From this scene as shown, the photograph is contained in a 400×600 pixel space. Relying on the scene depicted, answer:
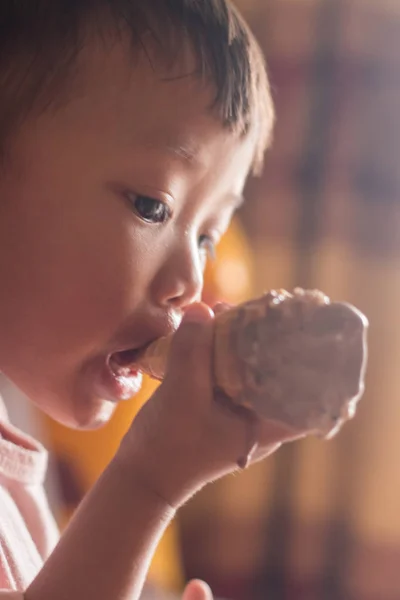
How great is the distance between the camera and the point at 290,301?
0.38 meters

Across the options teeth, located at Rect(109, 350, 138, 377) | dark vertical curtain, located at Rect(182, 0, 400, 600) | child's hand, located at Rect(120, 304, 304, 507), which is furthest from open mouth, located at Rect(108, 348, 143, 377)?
dark vertical curtain, located at Rect(182, 0, 400, 600)

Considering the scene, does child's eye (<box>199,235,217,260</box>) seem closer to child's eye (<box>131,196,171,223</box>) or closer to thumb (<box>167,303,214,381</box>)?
child's eye (<box>131,196,171,223</box>)

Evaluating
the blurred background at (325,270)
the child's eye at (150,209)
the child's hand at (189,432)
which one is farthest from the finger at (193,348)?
the blurred background at (325,270)

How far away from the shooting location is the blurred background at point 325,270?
3.34ft

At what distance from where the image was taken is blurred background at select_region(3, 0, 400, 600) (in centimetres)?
102

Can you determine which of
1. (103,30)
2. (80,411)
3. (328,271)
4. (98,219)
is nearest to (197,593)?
(80,411)

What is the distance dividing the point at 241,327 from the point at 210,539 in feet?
2.56

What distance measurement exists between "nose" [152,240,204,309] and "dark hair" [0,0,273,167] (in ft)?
0.32

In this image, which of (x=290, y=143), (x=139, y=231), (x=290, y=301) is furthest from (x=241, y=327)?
(x=290, y=143)

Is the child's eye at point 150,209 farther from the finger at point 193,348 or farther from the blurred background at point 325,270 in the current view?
the blurred background at point 325,270

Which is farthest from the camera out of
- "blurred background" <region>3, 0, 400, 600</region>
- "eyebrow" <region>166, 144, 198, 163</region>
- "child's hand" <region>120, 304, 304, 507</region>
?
"blurred background" <region>3, 0, 400, 600</region>

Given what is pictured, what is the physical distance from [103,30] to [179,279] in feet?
0.56

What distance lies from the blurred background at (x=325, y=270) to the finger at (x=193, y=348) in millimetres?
550

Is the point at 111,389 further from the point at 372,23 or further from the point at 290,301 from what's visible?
the point at 372,23
